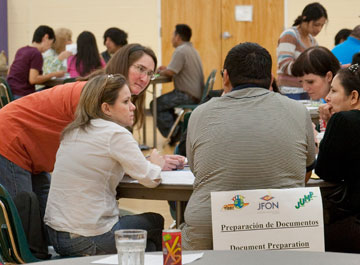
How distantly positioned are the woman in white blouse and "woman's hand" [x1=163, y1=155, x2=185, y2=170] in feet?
1.14

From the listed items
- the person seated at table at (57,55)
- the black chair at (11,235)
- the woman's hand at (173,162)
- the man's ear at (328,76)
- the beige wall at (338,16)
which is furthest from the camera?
the beige wall at (338,16)

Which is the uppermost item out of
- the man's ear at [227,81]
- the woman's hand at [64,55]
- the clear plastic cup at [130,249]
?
the man's ear at [227,81]

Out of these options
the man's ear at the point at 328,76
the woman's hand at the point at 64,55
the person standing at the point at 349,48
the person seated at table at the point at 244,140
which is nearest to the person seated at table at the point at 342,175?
the person seated at table at the point at 244,140

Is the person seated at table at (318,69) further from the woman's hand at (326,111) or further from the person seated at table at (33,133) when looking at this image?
the person seated at table at (33,133)

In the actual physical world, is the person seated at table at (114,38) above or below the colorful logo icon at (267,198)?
above

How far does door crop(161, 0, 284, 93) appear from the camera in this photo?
37.3 ft

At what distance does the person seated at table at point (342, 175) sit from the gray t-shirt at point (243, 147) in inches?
9.0

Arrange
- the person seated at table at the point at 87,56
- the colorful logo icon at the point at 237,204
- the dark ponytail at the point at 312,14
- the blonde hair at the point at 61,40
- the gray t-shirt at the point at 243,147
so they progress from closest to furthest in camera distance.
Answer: the colorful logo icon at the point at 237,204
the gray t-shirt at the point at 243,147
the dark ponytail at the point at 312,14
the person seated at table at the point at 87,56
the blonde hair at the point at 61,40

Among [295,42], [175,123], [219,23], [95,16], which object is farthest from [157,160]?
[95,16]

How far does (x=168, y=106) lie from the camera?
8.90 meters

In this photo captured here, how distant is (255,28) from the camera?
11.4 metres

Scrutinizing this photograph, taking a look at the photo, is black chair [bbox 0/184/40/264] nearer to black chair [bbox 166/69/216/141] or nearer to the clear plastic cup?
the clear plastic cup

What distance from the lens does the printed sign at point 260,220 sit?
7.61 feet

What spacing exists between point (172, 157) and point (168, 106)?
5602 millimetres
